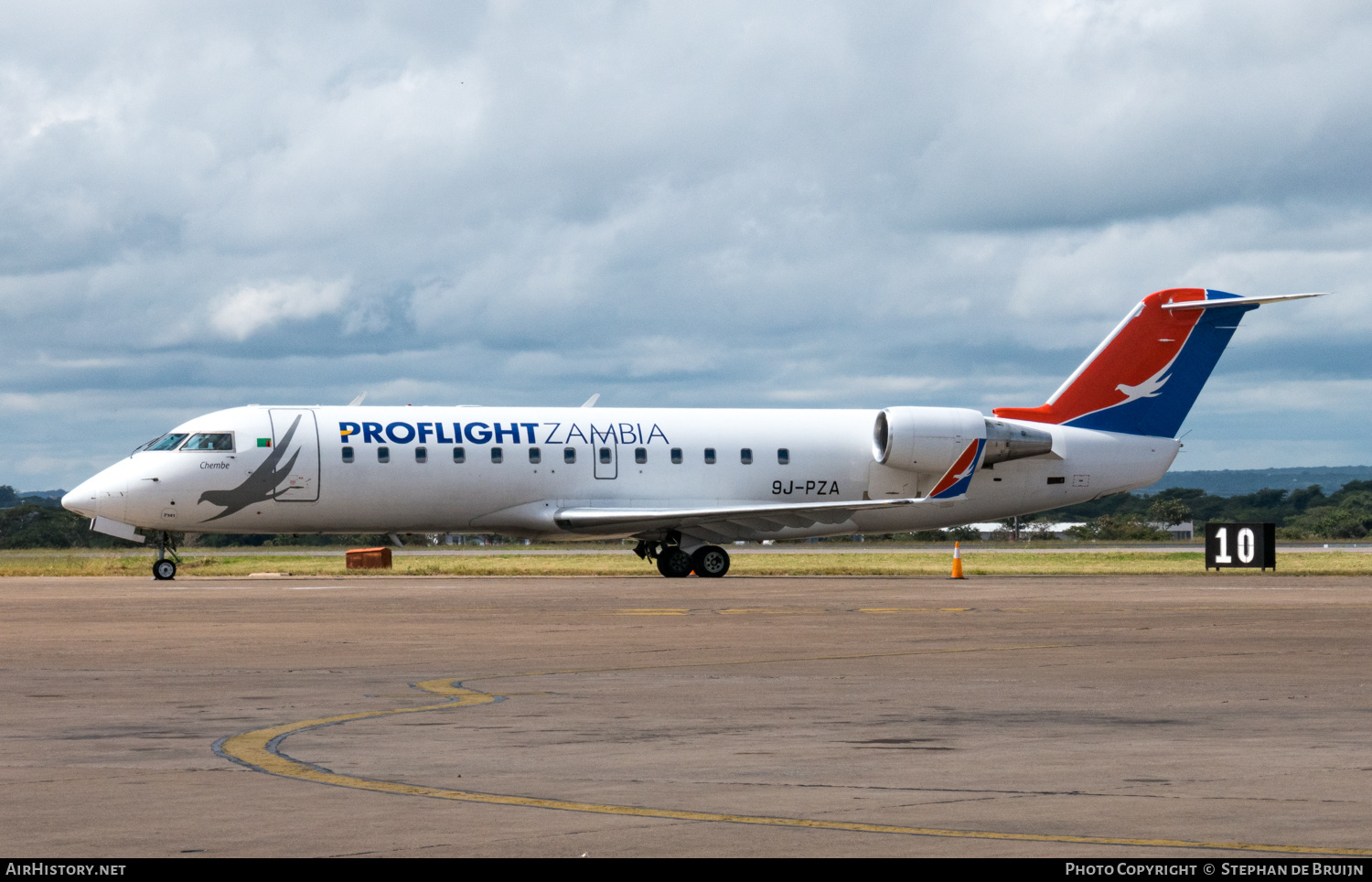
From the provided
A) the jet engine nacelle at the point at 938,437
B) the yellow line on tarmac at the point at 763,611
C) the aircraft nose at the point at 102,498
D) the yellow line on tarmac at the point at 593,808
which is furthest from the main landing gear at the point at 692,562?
the yellow line on tarmac at the point at 593,808

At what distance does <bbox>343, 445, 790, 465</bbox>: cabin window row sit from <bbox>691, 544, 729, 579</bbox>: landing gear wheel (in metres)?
2.44

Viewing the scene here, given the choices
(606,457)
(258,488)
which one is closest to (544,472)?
(606,457)

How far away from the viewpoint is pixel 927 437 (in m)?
42.9

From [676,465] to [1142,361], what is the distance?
12.9m

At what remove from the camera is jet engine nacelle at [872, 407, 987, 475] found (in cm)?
4288

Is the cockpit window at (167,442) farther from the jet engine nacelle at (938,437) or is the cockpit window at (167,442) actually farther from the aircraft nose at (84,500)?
the jet engine nacelle at (938,437)

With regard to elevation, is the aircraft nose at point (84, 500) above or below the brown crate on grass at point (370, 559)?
above

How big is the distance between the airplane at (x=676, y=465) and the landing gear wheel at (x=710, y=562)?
0.17 ft

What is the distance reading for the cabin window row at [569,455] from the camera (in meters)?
39.8

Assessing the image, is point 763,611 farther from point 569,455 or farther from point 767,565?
point 767,565

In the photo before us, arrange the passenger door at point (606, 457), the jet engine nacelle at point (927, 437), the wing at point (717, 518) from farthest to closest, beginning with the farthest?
the jet engine nacelle at point (927, 437)
the passenger door at point (606, 457)
the wing at point (717, 518)

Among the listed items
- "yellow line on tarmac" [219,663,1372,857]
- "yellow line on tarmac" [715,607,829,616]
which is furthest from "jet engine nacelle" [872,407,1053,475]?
"yellow line on tarmac" [219,663,1372,857]

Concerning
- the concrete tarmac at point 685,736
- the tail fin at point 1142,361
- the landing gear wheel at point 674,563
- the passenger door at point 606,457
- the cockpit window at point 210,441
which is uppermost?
the tail fin at point 1142,361

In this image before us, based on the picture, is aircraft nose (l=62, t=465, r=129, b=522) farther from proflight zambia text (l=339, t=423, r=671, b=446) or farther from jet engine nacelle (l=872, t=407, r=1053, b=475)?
jet engine nacelle (l=872, t=407, r=1053, b=475)
